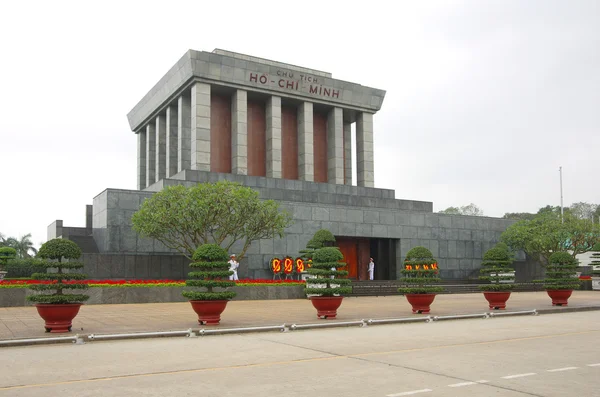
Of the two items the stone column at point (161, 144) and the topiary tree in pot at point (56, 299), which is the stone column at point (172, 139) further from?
the topiary tree in pot at point (56, 299)

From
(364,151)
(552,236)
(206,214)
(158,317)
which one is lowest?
(158,317)

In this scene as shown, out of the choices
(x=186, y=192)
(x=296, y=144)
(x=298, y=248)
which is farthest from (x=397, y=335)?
(x=296, y=144)

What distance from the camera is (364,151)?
40812 mm

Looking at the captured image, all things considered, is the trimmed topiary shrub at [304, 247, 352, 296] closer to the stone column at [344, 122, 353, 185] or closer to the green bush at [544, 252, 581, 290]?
the green bush at [544, 252, 581, 290]

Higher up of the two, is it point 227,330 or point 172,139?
point 172,139

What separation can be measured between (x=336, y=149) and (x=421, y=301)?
80.1 feet

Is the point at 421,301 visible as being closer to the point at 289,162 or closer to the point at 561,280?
the point at 561,280

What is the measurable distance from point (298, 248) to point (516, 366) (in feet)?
75.2

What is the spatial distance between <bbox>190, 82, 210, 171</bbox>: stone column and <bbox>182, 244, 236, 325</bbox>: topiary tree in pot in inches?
788

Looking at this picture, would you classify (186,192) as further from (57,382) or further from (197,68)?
(57,382)

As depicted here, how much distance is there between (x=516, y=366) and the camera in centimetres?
807

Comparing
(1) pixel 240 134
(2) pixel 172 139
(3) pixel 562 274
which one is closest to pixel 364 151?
(1) pixel 240 134

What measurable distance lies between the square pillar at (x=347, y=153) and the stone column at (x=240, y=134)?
8965mm

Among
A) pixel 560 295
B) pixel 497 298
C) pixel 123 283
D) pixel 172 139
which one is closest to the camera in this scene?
pixel 497 298
